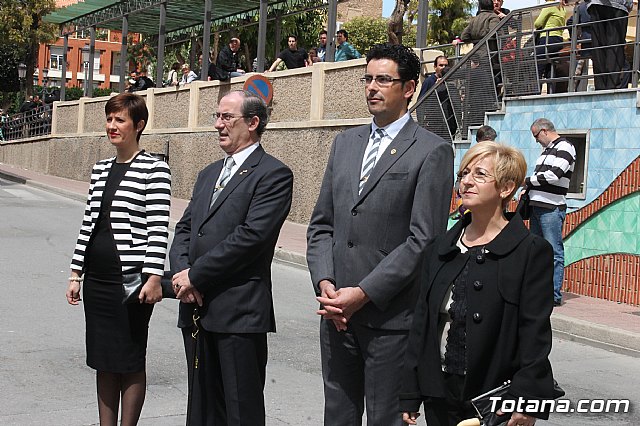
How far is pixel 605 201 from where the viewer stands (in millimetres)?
11844

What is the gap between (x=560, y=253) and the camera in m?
11.1

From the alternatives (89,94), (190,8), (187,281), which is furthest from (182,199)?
(187,281)

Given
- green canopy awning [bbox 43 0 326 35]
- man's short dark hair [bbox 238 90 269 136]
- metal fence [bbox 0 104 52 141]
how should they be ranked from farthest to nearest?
metal fence [bbox 0 104 52 141] → green canopy awning [bbox 43 0 326 35] → man's short dark hair [bbox 238 90 269 136]

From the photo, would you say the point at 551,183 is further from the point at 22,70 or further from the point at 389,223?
the point at 22,70

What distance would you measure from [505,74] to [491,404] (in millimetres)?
10801

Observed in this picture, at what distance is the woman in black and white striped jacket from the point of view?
5066 mm

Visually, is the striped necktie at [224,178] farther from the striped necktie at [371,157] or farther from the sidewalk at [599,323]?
the sidewalk at [599,323]

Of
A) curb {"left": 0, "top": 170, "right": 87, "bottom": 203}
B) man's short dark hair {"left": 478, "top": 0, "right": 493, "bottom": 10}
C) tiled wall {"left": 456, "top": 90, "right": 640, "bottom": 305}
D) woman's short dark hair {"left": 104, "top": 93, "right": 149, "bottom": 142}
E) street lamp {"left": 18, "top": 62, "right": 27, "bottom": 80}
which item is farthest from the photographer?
street lamp {"left": 18, "top": 62, "right": 27, "bottom": 80}

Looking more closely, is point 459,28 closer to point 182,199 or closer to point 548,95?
point 182,199

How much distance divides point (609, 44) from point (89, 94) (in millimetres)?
27684

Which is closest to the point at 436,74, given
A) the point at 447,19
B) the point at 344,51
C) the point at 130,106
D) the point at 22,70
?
the point at 344,51

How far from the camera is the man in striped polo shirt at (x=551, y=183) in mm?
10484

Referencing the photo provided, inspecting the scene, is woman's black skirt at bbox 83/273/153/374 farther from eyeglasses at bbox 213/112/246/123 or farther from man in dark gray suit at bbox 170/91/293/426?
eyeglasses at bbox 213/112/246/123

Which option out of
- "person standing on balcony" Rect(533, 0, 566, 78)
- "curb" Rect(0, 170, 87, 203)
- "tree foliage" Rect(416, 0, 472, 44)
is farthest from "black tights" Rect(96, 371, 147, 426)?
"tree foliage" Rect(416, 0, 472, 44)
